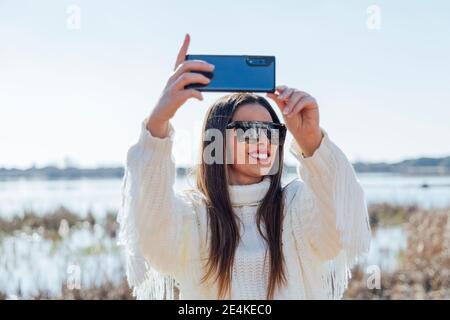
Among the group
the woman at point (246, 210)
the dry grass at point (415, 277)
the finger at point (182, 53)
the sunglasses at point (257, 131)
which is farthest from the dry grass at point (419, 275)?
the finger at point (182, 53)

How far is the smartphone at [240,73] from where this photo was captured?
2.06 metres

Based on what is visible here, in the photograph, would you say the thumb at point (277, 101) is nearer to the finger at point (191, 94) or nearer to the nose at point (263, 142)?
the nose at point (263, 142)

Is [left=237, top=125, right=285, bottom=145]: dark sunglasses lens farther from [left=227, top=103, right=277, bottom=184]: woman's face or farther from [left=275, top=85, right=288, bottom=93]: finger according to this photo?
[left=275, top=85, right=288, bottom=93]: finger

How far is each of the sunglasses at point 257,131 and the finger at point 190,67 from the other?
0.98 ft

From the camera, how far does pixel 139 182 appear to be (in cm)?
210

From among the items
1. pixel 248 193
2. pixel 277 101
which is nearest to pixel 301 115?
pixel 277 101

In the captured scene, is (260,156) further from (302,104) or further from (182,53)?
(182,53)

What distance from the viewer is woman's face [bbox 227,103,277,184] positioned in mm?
2225

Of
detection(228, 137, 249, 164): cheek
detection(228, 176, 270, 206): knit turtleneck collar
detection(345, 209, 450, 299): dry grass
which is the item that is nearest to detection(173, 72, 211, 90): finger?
detection(228, 137, 249, 164): cheek

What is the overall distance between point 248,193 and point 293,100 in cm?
38

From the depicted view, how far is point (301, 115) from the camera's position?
2.13 metres
